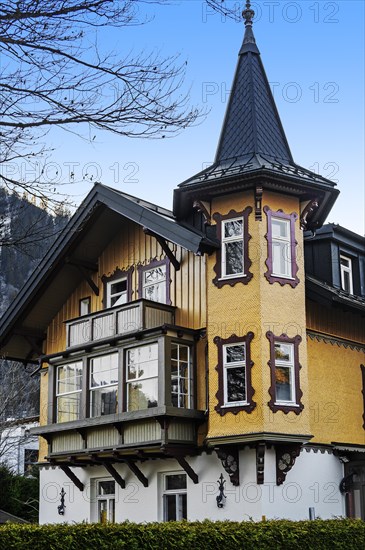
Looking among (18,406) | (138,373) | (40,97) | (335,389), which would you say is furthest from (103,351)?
(18,406)

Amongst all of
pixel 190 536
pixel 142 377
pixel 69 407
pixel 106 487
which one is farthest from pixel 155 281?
pixel 190 536

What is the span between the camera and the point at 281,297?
21297 millimetres

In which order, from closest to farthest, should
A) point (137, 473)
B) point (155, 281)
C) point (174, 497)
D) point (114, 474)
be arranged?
point (174, 497)
point (137, 473)
point (114, 474)
point (155, 281)

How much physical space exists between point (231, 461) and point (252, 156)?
7.44 meters

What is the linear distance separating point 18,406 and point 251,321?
950 inches

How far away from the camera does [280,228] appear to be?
21.8 metres

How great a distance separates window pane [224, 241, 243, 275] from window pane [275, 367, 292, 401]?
2.60 metres

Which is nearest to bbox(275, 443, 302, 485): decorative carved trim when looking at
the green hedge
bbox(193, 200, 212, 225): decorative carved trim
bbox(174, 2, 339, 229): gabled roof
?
the green hedge

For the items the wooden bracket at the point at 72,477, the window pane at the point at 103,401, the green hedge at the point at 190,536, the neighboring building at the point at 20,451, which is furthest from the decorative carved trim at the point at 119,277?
the neighboring building at the point at 20,451

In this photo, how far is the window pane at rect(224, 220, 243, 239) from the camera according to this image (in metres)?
21.6

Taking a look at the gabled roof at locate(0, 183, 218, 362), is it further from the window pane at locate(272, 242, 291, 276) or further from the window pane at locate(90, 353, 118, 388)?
the window pane at locate(90, 353, 118, 388)

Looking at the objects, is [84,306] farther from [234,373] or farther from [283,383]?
[283,383]

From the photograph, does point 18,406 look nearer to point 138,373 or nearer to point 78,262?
point 78,262

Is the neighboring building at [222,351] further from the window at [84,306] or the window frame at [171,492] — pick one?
the window at [84,306]
